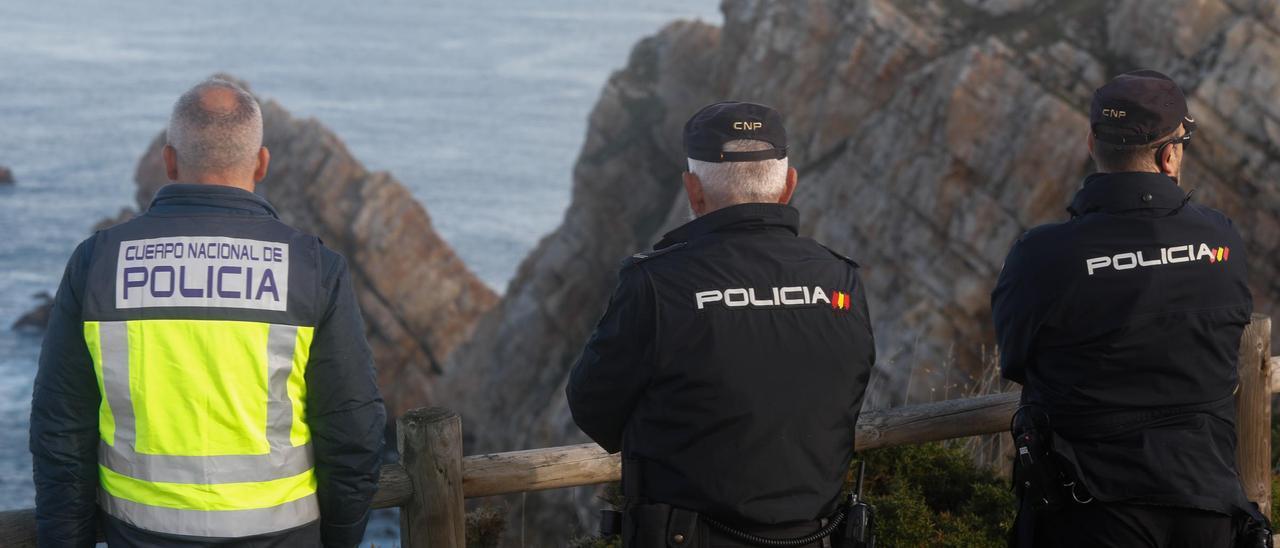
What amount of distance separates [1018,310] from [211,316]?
2.76m

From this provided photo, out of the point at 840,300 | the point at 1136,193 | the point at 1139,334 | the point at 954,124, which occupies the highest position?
the point at 954,124

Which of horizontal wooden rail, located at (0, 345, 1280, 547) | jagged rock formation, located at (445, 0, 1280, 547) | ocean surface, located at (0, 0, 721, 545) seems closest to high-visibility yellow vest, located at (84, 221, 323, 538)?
horizontal wooden rail, located at (0, 345, 1280, 547)

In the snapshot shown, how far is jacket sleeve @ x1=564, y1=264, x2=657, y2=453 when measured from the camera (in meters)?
3.75

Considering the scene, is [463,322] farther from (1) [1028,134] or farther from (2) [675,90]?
(1) [1028,134]

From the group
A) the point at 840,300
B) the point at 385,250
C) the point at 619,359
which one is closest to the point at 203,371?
the point at 619,359

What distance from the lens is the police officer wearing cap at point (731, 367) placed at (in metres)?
3.73

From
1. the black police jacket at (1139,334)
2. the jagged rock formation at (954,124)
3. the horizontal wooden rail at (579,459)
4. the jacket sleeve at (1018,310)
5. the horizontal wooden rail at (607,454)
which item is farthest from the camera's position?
the jagged rock formation at (954,124)

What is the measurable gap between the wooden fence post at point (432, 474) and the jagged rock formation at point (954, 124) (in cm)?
1011

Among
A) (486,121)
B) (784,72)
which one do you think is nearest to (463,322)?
(784,72)

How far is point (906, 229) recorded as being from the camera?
66.9 ft

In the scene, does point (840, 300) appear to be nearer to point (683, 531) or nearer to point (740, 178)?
point (740, 178)

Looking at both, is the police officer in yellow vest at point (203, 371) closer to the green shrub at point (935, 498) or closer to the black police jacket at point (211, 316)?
the black police jacket at point (211, 316)

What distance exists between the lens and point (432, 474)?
506 centimetres

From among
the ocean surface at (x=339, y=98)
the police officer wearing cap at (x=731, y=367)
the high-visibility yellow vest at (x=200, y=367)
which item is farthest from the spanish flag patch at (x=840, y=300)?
the ocean surface at (x=339, y=98)
